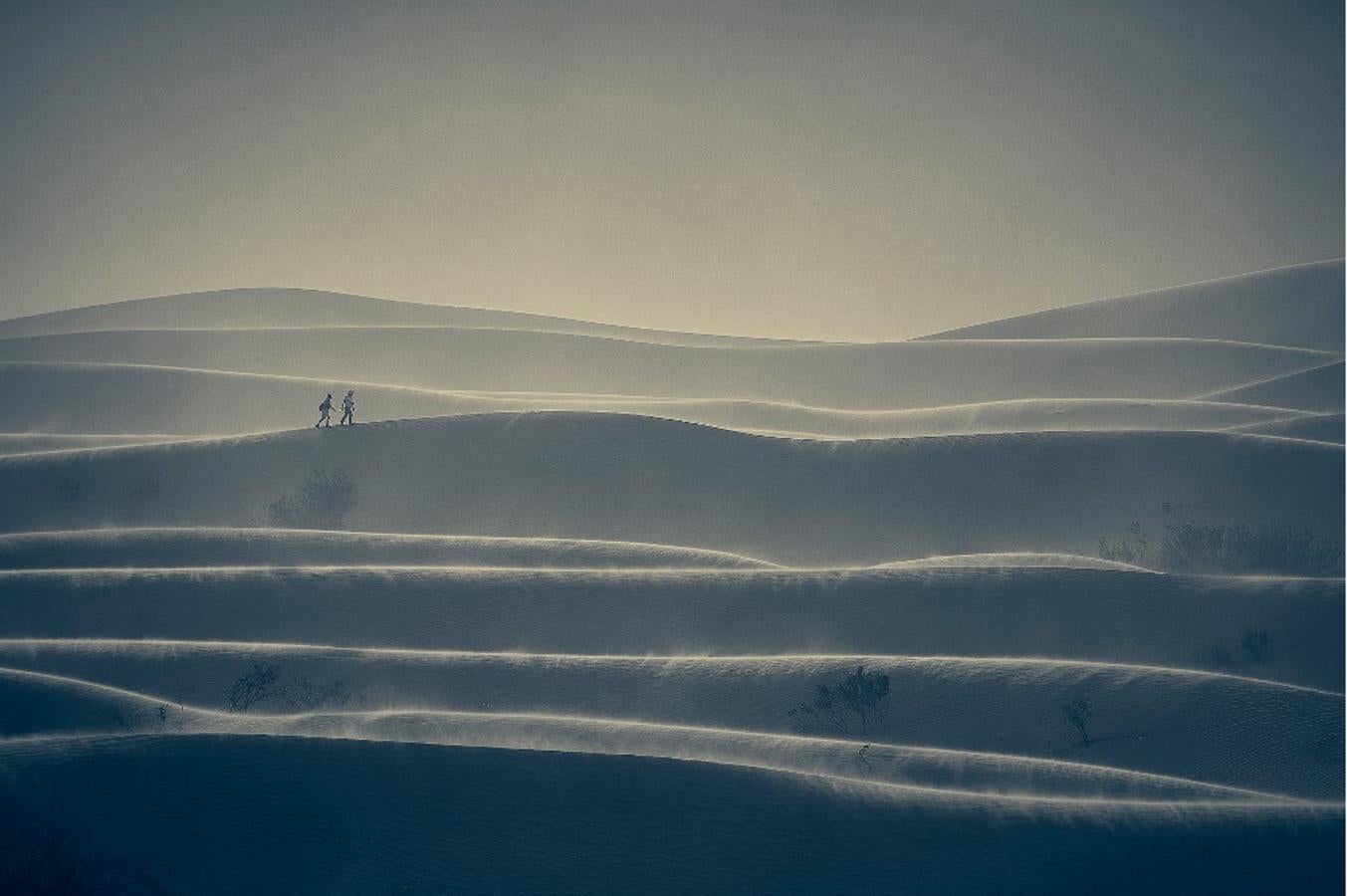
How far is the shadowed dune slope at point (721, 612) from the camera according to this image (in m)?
41.3

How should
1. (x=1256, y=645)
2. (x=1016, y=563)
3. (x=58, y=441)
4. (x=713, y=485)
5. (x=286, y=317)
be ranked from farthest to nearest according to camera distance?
(x=286, y=317), (x=58, y=441), (x=713, y=485), (x=1016, y=563), (x=1256, y=645)

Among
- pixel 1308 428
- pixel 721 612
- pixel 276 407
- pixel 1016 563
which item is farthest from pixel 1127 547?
pixel 276 407

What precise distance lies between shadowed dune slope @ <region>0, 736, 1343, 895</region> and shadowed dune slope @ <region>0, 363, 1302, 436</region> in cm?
5815

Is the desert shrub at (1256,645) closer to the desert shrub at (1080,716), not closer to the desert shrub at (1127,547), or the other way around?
the desert shrub at (1080,716)

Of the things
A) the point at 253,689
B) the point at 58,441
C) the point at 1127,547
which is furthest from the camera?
the point at 58,441

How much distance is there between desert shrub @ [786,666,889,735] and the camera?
34.8 metres

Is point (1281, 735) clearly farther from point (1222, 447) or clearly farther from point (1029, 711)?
point (1222, 447)

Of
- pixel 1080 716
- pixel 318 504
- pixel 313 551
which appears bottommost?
pixel 1080 716

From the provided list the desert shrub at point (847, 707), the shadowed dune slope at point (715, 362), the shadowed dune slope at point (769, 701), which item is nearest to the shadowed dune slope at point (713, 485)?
the shadowed dune slope at point (769, 701)

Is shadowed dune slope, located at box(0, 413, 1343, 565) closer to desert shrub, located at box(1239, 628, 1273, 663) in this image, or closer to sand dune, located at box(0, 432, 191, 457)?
sand dune, located at box(0, 432, 191, 457)

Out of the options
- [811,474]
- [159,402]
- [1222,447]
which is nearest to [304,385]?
[159,402]

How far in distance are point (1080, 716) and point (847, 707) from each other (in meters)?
5.65

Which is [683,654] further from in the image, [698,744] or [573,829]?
[573,829]

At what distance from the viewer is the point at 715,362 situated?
13112cm
